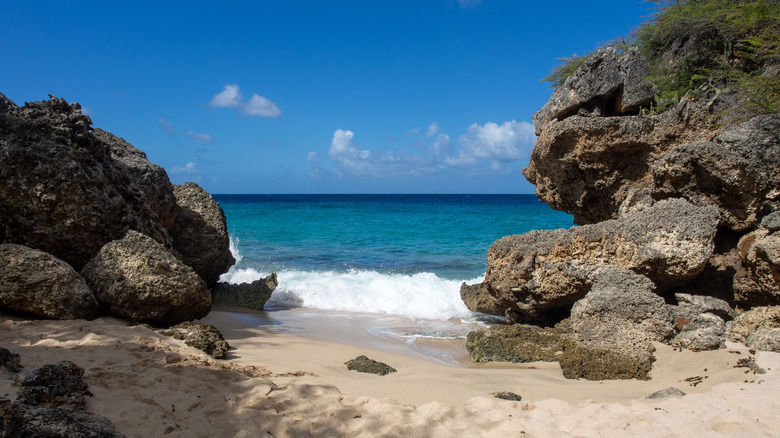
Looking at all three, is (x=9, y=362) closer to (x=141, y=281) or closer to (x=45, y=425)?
(x=45, y=425)

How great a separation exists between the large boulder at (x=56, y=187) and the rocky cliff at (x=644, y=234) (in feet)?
16.0

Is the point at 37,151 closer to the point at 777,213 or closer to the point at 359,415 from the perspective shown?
the point at 359,415

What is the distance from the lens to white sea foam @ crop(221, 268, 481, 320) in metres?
9.73

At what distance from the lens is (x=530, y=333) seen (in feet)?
20.4

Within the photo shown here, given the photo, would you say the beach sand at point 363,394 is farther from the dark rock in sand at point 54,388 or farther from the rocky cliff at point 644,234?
the rocky cliff at point 644,234

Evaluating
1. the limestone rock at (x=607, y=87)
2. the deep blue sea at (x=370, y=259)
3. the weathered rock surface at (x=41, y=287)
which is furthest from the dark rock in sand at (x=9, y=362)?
the limestone rock at (x=607, y=87)

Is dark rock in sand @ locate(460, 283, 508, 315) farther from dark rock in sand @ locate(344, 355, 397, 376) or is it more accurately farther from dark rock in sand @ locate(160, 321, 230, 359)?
dark rock in sand @ locate(160, 321, 230, 359)

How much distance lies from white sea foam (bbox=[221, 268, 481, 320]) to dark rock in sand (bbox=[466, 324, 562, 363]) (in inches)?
112

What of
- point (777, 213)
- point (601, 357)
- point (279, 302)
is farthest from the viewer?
point (279, 302)

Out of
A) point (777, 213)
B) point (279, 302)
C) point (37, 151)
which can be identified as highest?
point (37, 151)

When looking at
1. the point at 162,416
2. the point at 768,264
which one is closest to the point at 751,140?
the point at 768,264

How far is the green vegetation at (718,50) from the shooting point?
6430 millimetres

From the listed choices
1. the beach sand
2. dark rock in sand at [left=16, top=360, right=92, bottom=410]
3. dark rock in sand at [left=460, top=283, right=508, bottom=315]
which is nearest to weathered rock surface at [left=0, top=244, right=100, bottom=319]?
the beach sand

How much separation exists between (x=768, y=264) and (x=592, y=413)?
3.46m
